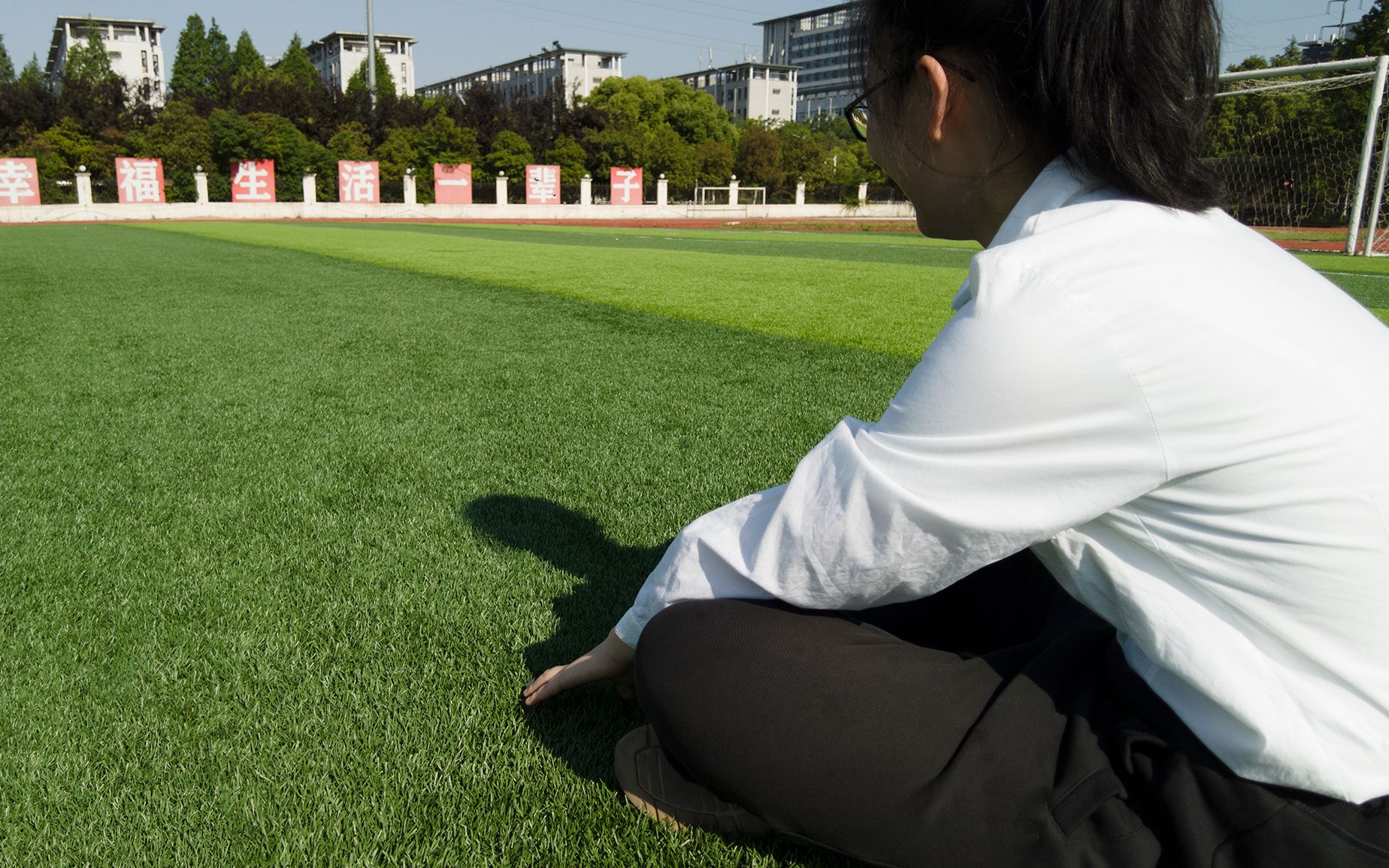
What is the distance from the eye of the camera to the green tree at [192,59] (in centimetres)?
6226

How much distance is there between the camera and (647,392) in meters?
4.79

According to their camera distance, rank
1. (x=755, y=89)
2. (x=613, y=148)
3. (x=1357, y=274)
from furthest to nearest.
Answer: (x=755, y=89), (x=613, y=148), (x=1357, y=274)

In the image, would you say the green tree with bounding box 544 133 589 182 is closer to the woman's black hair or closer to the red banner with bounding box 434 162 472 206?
the red banner with bounding box 434 162 472 206

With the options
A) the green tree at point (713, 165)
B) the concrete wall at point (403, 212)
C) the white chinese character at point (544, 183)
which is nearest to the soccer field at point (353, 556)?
the concrete wall at point (403, 212)

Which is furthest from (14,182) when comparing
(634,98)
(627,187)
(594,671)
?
(594,671)

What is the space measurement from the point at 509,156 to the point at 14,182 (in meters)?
21.2

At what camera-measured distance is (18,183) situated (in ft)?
113

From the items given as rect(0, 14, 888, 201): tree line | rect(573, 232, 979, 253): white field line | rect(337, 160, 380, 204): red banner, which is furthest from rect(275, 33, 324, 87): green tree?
rect(573, 232, 979, 253): white field line

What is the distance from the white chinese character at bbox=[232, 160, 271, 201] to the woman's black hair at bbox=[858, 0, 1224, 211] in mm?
43444

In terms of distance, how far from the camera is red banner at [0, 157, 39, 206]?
1352 inches

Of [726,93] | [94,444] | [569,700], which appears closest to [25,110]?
→ [94,444]

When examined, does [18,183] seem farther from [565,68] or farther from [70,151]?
[565,68]

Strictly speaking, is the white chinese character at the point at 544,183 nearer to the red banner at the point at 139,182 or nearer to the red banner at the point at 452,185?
the red banner at the point at 452,185

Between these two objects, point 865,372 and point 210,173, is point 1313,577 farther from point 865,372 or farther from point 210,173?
point 210,173
